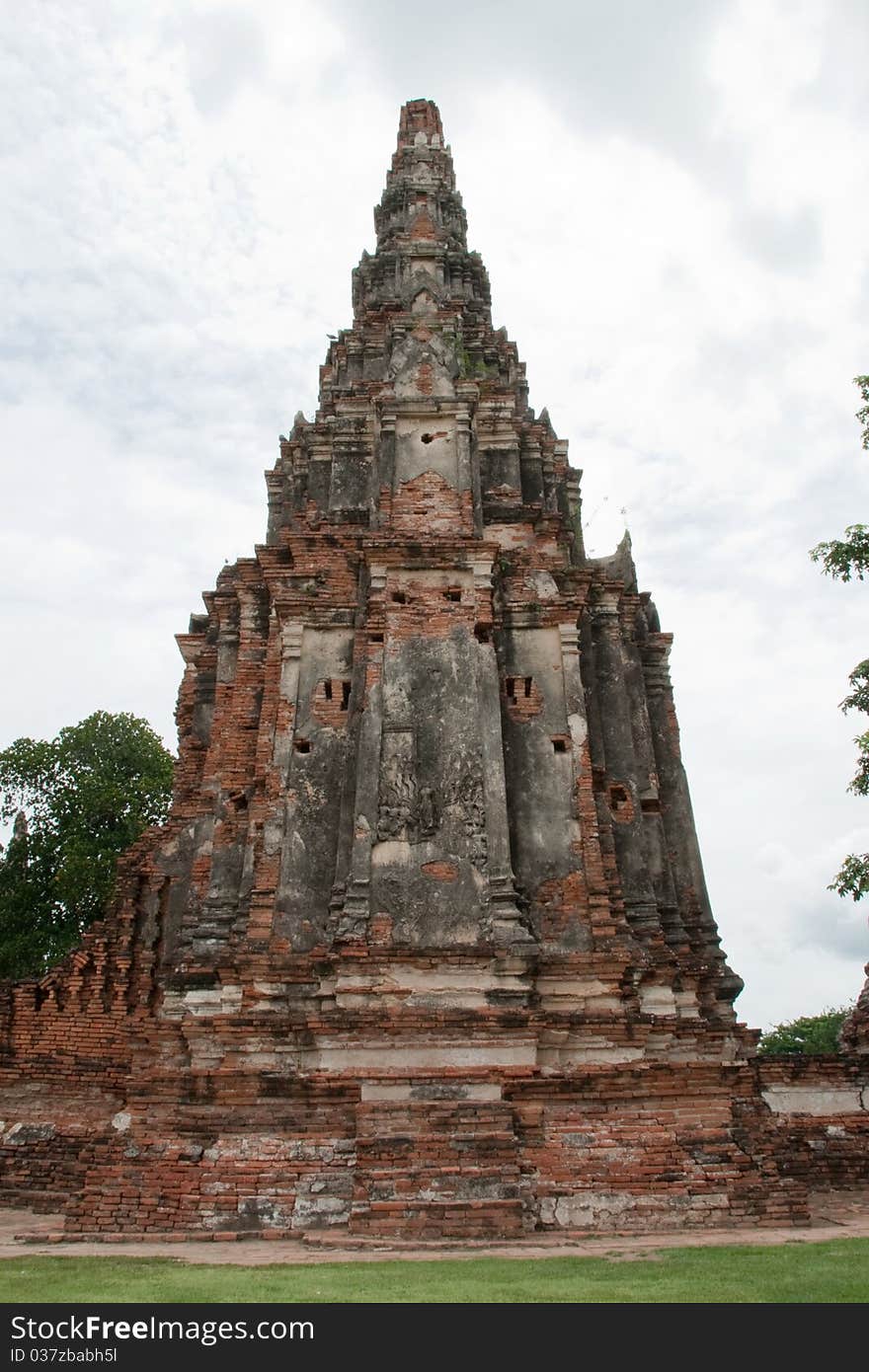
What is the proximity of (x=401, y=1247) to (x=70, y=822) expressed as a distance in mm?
22339

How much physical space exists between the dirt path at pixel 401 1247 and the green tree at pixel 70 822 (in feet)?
57.3

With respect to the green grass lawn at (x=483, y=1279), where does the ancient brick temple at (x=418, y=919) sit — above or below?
above

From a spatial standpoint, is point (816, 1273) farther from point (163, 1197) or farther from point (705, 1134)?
point (163, 1197)

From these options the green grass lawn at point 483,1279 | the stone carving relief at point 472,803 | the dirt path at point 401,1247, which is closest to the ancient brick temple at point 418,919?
the stone carving relief at point 472,803

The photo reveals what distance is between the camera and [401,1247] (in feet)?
27.3

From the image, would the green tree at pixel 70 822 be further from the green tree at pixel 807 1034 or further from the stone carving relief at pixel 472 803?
the green tree at pixel 807 1034

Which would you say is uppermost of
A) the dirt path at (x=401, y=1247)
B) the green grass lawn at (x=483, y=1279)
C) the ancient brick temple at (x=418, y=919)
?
the ancient brick temple at (x=418, y=919)

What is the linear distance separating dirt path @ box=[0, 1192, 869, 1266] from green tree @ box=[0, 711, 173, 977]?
17463 mm

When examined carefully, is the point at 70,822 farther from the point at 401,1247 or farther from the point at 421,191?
the point at 401,1247

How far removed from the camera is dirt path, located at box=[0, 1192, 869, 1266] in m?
7.76

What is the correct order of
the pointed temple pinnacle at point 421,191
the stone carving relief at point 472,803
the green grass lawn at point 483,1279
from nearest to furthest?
the green grass lawn at point 483,1279 → the stone carving relief at point 472,803 → the pointed temple pinnacle at point 421,191

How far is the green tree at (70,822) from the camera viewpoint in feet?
87.3

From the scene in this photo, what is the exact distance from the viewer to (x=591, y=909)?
12.3 meters

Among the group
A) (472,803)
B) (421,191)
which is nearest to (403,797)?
(472,803)
